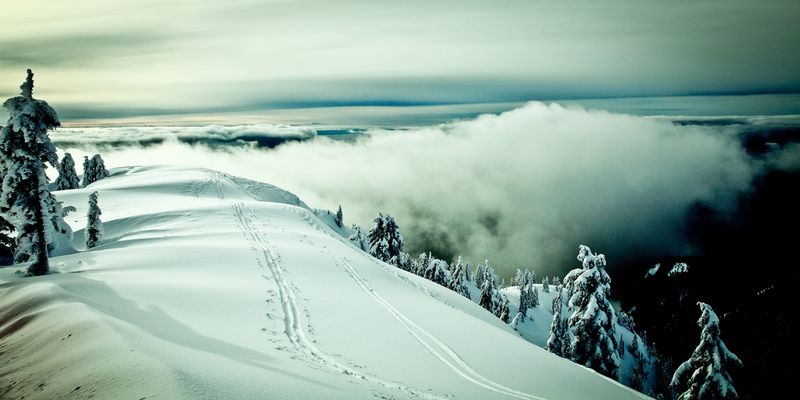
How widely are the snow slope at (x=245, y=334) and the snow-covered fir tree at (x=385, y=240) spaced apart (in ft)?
63.6

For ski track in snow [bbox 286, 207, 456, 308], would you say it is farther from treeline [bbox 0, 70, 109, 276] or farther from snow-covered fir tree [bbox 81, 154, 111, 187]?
snow-covered fir tree [bbox 81, 154, 111, 187]

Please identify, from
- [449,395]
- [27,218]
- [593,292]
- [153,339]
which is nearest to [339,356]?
[449,395]

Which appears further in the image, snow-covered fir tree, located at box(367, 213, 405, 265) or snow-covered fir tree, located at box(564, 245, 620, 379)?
snow-covered fir tree, located at box(367, 213, 405, 265)

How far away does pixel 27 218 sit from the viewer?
19359 mm

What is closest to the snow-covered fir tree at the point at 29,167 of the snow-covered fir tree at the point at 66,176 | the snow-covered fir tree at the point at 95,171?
the snow-covered fir tree at the point at 95,171

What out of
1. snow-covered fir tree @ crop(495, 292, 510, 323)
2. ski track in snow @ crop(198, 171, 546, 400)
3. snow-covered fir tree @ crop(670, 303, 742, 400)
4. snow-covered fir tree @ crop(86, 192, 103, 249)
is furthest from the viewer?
snow-covered fir tree @ crop(495, 292, 510, 323)

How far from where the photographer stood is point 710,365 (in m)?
19.1

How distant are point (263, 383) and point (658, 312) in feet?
794

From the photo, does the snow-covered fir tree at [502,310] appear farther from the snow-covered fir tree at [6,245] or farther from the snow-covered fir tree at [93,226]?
the snow-covered fir tree at [6,245]

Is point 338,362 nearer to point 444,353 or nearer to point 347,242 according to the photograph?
point 444,353

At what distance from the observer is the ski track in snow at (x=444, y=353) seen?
1194cm

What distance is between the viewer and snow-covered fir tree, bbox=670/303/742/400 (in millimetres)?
18516

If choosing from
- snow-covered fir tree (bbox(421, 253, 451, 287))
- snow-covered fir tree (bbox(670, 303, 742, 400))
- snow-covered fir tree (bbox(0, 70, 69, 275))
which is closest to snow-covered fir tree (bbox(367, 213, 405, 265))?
snow-covered fir tree (bbox(421, 253, 451, 287))

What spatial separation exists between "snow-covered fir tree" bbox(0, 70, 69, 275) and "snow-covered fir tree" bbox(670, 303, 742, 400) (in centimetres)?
3295
